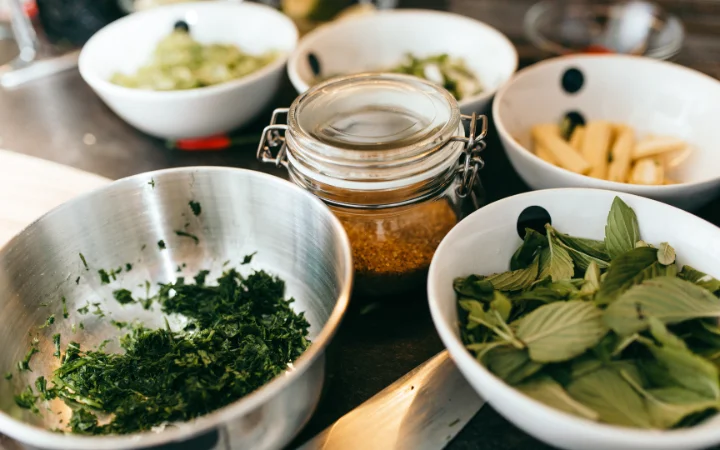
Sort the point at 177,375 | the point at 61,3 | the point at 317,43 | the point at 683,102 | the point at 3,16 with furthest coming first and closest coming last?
the point at 3,16 → the point at 61,3 → the point at 317,43 → the point at 683,102 → the point at 177,375

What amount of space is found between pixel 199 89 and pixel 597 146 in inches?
26.4

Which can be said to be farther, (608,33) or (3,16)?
(3,16)

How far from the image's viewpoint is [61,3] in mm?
1499

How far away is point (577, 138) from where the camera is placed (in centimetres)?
103

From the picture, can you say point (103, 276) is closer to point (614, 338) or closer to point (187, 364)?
point (187, 364)

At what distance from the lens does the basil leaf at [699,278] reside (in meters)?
0.64

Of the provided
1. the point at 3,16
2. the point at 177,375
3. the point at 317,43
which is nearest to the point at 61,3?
the point at 3,16

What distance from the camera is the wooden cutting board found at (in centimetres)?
95

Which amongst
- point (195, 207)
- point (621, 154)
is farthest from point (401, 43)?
point (195, 207)

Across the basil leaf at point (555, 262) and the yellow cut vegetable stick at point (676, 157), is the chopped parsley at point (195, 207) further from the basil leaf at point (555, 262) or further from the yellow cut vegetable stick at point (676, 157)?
the yellow cut vegetable stick at point (676, 157)

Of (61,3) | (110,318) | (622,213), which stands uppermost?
(622,213)

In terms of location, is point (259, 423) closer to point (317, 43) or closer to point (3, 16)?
point (317, 43)

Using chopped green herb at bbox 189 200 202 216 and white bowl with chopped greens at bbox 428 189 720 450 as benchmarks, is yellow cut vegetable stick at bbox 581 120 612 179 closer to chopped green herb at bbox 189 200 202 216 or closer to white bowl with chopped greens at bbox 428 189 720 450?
white bowl with chopped greens at bbox 428 189 720 450

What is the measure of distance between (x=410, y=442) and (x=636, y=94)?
77 cm
